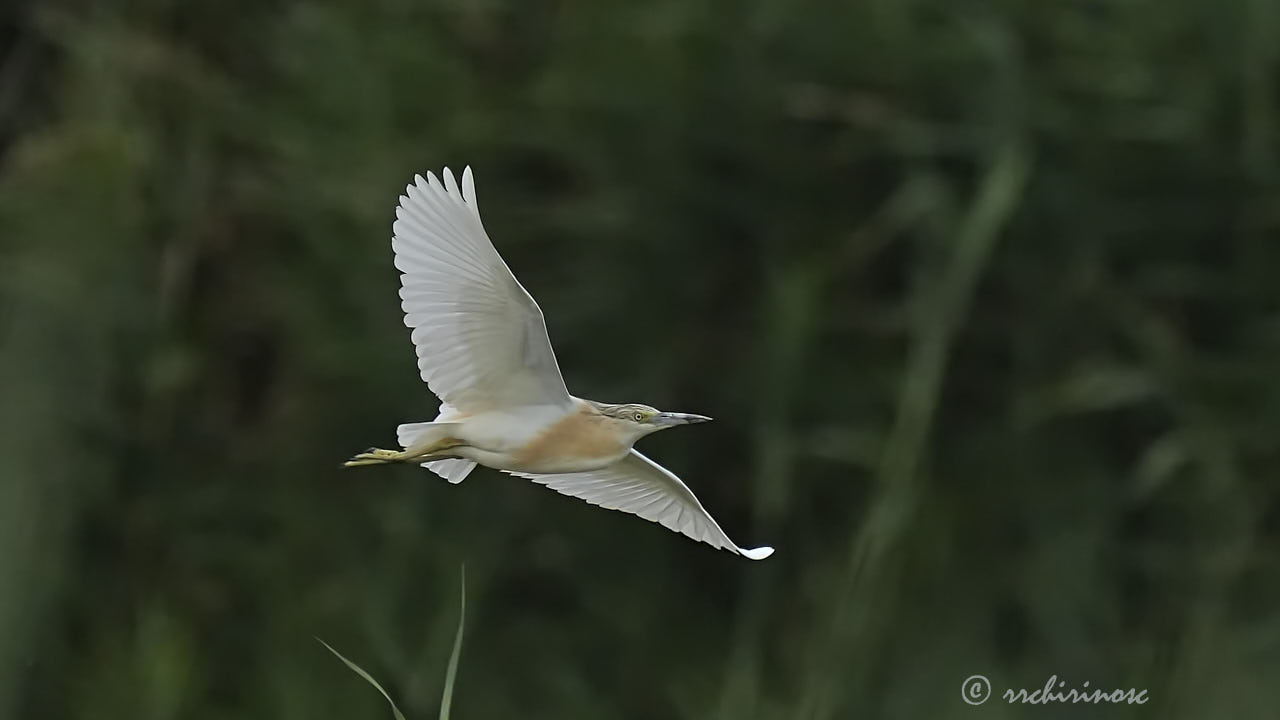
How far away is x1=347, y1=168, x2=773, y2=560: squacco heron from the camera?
934mm

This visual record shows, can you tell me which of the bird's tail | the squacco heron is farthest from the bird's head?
the bird's tail

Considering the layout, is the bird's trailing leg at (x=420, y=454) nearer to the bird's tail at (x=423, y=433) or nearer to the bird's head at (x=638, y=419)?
the bird's tail at (x=423, y=433)

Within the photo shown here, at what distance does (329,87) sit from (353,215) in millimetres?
245

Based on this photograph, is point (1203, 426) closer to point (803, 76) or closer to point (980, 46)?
point (980, 46)

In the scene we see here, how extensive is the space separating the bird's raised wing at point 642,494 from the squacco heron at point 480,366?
0.31 feet

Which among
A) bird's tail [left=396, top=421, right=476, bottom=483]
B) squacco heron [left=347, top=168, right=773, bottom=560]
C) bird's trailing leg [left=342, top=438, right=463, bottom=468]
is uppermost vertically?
squacco heron [left=347, top=168, right=773, bottom=560]

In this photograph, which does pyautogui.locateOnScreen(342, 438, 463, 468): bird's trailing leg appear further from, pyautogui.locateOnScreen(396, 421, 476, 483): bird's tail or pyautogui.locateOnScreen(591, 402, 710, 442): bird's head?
pyautogui.locateOnScreen(591, 402, 710, 442): bird's head

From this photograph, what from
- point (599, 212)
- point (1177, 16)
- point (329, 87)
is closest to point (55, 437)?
point (329, 87)

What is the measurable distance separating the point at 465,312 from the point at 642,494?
0.23m

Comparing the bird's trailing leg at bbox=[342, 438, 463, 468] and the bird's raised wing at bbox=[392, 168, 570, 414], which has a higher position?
the bird's raised wing at bbox=[392, 168, 570, 414]

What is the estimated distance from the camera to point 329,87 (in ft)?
7.63

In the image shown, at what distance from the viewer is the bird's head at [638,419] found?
0.98 m

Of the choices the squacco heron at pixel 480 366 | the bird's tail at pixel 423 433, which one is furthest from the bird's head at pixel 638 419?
the bird's tail at pixel 423 433

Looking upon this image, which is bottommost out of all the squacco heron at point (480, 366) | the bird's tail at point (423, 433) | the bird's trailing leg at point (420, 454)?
the bird's trailing leg at point (420, 454)
